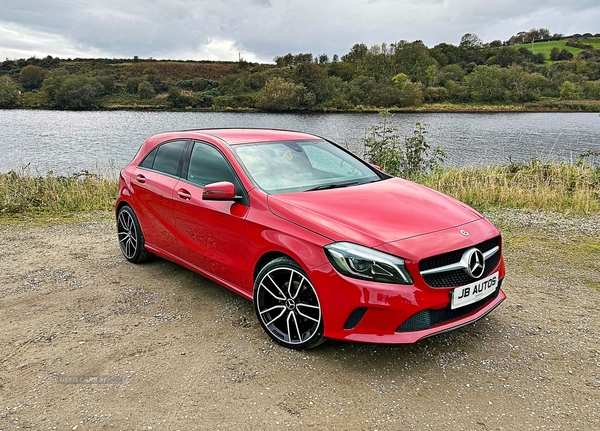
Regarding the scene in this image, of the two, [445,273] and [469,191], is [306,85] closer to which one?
[469,191]

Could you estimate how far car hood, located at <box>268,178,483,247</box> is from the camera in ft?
9.77

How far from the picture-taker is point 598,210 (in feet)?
27.3

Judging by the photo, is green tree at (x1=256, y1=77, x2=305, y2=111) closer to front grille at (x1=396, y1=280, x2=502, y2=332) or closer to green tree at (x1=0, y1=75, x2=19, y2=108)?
green tree at (x1=0, y1=75, x2=19, y2=108)

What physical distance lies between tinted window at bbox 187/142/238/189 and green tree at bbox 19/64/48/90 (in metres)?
77.5

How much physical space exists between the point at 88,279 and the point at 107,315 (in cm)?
110

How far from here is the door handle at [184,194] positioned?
13.6 feet

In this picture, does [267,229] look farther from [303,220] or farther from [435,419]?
[435,419]

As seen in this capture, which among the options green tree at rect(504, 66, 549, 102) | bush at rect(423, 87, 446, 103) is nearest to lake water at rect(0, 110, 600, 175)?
bush at rect(423, 87, 446, 103)

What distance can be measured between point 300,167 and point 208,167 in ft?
2.78

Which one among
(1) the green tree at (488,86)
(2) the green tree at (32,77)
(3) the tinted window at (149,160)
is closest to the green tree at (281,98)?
(1) the green tree at (488,86)

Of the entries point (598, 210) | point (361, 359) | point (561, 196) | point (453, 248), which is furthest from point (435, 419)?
point (561, 196)

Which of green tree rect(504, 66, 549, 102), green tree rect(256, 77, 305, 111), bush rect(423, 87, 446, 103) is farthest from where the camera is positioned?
bush rect(423, 87, 446, 103)

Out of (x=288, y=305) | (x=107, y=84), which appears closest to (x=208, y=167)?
(x=288, y=305)

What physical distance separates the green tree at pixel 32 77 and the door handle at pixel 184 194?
3053 inches
